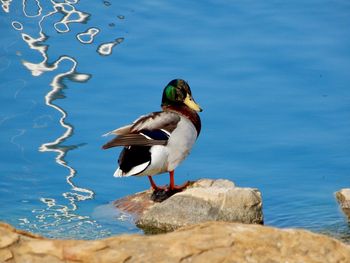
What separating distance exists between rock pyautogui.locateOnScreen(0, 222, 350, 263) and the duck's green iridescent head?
Result: 17.4ft

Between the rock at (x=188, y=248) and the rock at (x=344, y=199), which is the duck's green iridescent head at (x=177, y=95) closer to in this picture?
the rock at (x=344, y=199)

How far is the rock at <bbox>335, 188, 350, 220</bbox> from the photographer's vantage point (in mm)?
8086

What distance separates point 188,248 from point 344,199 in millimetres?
4906

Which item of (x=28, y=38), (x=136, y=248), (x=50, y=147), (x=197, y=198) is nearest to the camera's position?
(x=136, y=248)

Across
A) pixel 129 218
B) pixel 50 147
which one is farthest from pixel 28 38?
pixel 129 218

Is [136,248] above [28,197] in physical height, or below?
above

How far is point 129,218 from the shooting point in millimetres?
8000

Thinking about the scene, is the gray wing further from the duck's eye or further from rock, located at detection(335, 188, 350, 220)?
rock, located at detection(335, 188, 350, 220)

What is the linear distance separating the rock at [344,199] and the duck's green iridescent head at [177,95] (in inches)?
56.2

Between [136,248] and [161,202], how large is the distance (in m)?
4.50

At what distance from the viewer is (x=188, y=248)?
11.3 ft

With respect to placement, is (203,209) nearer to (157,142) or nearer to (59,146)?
(157,142)

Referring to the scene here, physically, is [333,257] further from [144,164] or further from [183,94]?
[183,94]

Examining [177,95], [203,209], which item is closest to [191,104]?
[177,95]
